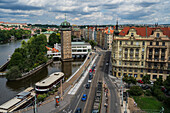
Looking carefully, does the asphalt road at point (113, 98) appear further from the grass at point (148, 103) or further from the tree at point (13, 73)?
the tree at point (13, 73)

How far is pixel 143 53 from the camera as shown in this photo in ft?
232

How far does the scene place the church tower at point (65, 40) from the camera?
11794 cm

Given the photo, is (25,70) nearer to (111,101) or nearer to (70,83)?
(70,83)

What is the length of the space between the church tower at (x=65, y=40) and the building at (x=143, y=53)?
5309cm

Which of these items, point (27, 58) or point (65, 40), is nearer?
point (27, 58)

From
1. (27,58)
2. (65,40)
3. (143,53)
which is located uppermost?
(65,40)

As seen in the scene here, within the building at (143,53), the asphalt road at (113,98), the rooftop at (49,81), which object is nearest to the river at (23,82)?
the rooftop at (49,81)

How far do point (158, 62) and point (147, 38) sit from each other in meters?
11.0

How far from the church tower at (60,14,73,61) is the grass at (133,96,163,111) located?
7545 centimetres

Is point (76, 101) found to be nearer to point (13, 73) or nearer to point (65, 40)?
point (13, 73)

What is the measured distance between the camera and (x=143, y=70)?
71375mm

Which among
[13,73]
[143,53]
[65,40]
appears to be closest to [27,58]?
[13,73]

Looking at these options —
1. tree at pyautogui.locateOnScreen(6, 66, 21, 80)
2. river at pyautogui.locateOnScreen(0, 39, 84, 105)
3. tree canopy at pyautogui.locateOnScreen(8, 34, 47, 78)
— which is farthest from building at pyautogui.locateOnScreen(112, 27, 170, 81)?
tree canopy at pyautogui.locateOnScreen(8, 34, 47, 78)

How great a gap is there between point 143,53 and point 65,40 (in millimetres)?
63484
